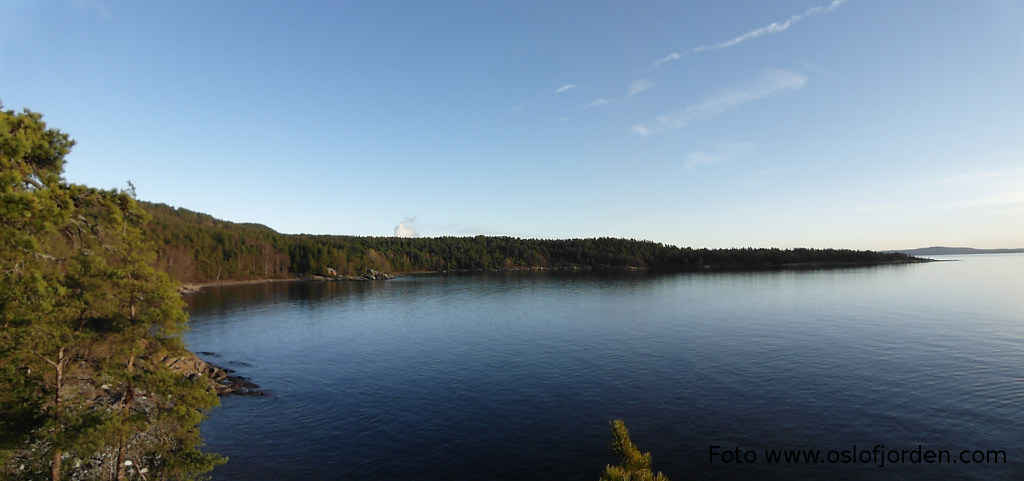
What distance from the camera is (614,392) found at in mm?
45688

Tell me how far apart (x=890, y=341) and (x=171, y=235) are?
23740 centimetres

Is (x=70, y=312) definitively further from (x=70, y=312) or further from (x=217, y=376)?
(x=217, y=376)

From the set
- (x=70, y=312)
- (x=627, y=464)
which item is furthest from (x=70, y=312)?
(x=627, y=464)

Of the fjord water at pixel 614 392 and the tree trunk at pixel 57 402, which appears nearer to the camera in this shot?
the tree trunk at pixel 57 402

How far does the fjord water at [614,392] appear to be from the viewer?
3238 centimetres

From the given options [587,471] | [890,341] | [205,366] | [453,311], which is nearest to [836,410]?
[587,471]

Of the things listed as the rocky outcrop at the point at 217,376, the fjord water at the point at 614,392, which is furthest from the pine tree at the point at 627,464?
the rocky outcrop at the point at 217,376

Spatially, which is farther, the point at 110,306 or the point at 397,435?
the point at 397,435

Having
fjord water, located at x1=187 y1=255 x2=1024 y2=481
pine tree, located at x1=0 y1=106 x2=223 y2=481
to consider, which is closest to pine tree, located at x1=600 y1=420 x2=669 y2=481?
fjord water, located at x1=187 y1=255 x2=1024 y2=481

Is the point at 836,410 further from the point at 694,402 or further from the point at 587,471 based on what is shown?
the point at 587,471

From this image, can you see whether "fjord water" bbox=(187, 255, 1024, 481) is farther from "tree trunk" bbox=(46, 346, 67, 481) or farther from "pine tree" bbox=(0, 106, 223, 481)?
"pine tree" bbox=(0, 106, 223, 481)

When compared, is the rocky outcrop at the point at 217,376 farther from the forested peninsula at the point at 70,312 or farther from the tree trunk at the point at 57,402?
the tree trunk at the point at 57,402

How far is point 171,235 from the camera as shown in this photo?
194m

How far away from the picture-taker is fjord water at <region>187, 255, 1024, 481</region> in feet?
106
